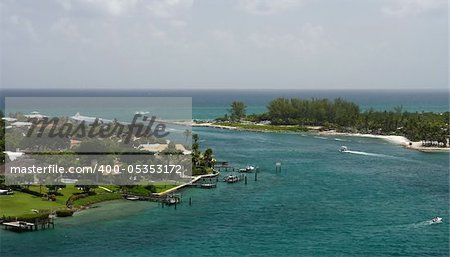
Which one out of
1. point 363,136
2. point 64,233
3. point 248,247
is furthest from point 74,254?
point 363,136

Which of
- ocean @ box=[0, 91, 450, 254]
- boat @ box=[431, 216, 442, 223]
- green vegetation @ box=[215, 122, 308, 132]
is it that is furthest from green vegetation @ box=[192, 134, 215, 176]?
green vegetation @ box=[215, 122, 308, 132]

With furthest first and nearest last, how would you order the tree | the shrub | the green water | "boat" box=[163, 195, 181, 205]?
the tree
"boat" box=[163, 195, 181, 205]
the shrub
the green water

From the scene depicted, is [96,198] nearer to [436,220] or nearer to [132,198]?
[132,198]

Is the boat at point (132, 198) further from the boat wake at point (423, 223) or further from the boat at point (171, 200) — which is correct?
the boat wake at point (423, 223)

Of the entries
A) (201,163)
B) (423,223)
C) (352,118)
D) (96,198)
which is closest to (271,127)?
(352,118)

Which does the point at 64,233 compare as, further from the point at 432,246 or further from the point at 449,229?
the point at 449,229

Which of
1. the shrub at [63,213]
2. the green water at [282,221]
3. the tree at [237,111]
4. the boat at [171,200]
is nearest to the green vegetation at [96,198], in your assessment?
the green water at [282,221]

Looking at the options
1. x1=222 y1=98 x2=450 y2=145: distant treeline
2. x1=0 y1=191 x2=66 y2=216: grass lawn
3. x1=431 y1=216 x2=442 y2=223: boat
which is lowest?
x1=431 y1=216 x2=442 y2=223: boat

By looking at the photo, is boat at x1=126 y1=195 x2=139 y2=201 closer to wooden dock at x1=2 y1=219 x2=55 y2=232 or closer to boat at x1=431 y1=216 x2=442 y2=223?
wooden dock at x1=2 y1=219 x2=55 y2=232
